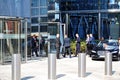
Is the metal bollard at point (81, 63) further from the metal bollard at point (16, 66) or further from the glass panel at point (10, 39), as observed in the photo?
the glass panel at point (10, 39)

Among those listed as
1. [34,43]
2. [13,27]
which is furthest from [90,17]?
[13,27]

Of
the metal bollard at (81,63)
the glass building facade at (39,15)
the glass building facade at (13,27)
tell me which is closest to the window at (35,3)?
the glass building facade at (39,15)

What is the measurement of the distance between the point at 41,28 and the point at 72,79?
40.0 feet

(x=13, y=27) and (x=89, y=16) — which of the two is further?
(x=89, y=16)

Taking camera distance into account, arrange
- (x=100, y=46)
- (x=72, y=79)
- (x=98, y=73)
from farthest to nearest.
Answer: (x=100, y=46), (x=98, y=73), (x=72, y=79)

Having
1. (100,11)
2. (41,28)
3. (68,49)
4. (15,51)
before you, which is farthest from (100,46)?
(100,11)

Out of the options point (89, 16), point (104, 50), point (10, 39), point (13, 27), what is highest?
point (89, 16)

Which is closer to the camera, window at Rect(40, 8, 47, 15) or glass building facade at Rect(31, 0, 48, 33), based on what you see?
glass building facade at Rect(31, 0, 48, 33)

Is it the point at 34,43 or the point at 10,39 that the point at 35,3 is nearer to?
the point at 34,43

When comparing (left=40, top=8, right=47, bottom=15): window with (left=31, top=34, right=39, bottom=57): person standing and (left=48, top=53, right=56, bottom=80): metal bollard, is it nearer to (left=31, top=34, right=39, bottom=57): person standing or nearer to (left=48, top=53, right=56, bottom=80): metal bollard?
(left=31, top=34, right=39, bottom=57): person standing

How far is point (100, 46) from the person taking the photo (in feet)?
81.9

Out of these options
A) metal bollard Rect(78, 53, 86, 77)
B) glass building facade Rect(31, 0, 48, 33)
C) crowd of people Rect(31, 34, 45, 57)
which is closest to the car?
crowd of people Rect(31, 34, 45, 57)

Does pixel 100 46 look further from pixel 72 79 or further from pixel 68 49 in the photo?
pixel 72 79

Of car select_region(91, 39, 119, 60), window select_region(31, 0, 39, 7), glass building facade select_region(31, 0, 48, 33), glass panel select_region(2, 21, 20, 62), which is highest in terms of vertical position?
window select_region(31, 0, 39, 7)
